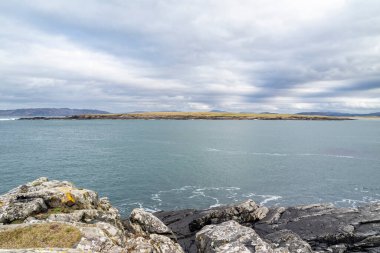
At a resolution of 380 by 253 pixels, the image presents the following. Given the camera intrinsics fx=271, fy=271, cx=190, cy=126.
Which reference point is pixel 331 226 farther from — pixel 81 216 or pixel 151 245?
pixel 81 216

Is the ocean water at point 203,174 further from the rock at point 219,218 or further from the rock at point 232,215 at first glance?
the rock at point 232,215

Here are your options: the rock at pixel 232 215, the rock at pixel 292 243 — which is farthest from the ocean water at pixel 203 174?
the rock at pixel 292 243

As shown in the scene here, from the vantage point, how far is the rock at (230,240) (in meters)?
20.1

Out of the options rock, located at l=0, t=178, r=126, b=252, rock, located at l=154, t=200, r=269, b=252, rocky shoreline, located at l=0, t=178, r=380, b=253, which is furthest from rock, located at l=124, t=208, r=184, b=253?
rock, located at l=154, t=200, r=269, b=252

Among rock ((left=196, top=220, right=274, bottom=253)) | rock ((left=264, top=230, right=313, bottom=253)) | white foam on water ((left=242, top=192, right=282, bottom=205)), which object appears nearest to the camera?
rock ((left=196, top=220, right=274, bottom=253))

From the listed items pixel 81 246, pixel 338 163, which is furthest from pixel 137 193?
pixel 338 163

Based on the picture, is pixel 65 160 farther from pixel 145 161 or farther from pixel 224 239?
pixel 224 239

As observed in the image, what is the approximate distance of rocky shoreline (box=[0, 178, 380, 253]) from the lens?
18109 millimetres

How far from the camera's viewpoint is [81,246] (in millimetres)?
15531

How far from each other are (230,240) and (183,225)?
55.9ft

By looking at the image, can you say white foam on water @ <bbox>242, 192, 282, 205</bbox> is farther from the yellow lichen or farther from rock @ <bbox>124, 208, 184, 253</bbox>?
the yellow lichen

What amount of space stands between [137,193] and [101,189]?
8.13m

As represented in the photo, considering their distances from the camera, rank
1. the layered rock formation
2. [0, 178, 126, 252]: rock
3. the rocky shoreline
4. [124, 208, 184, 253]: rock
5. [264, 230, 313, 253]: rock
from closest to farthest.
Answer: the rocky shoreline, the layered rock formation, [124, 208, 184, 253]: rock, [264, 230, 313, 253]: rock, [0, 178, 126, 252]: rock

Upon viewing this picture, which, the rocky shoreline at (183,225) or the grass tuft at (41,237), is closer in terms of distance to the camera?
the grass tuft at (41,237)
